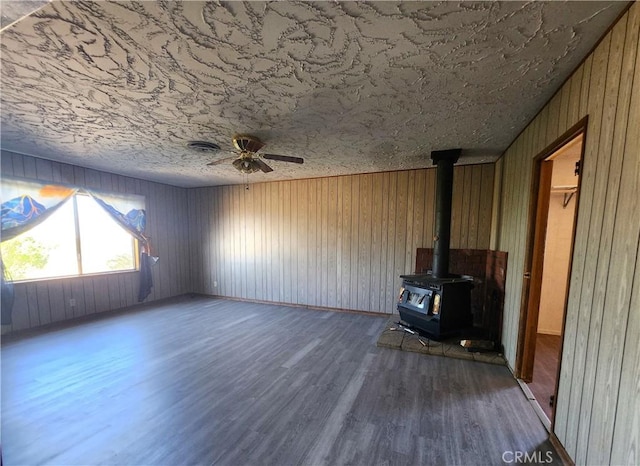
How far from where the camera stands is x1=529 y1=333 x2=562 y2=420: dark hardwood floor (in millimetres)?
1964

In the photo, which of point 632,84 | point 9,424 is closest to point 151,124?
point 9,424

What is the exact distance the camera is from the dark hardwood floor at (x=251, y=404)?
1.52m

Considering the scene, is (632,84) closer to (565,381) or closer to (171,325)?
(565,381)

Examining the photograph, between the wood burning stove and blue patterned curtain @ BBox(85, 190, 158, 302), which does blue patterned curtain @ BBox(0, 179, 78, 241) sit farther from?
the wood burning stove

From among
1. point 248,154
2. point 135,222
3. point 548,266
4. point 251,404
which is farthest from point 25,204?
point 548,266

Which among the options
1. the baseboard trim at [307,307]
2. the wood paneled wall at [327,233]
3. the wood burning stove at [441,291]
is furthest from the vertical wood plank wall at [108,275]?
the wood burning stove at [441,291]

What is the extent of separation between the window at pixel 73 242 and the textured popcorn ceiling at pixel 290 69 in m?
1.28

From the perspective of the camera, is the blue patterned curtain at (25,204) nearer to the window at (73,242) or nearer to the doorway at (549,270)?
the window at (73,242)

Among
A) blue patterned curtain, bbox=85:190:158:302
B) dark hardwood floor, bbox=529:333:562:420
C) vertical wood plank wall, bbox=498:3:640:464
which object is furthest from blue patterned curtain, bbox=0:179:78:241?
dark hardwood floor, bbox=529:333:562:420

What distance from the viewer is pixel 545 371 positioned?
241 cm

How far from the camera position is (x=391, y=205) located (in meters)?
4.06

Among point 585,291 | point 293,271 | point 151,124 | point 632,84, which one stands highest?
point 151,124

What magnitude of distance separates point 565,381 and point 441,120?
2.09 meters

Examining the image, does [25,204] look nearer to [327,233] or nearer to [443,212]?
[327,233]
